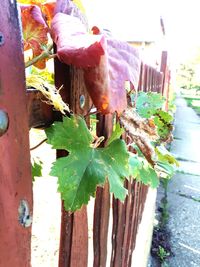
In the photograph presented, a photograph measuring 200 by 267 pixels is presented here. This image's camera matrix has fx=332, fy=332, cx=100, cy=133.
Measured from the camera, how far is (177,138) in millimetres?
8789

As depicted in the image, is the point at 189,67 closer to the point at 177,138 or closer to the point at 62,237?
the point at 177,138

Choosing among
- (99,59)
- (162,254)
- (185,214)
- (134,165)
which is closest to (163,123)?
(134,165)

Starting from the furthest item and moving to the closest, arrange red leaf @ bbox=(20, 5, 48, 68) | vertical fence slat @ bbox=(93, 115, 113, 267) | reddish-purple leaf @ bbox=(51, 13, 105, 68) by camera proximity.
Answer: vertical fence slat @ bbox=(93, 115, 113, 267) < red leaf @ bbox=(20, 5, 48, 68) < reddish-purple leaf @ bbox=(51, 13, 105, 68)

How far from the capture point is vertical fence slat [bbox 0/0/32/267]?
0.43 metres

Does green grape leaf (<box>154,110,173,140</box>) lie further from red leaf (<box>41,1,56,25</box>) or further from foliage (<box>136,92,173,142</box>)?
red leaf (<box>41,1,56,25</box>)

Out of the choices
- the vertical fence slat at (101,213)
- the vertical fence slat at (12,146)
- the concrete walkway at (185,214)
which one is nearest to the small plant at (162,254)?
the concrete walkway at (185,214)

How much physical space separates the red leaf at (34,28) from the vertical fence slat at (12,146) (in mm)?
134

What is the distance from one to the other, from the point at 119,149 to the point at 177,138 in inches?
329

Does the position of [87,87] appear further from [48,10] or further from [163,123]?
[163,123]

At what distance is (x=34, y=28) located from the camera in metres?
0.58

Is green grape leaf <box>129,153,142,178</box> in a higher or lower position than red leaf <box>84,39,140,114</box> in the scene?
lower

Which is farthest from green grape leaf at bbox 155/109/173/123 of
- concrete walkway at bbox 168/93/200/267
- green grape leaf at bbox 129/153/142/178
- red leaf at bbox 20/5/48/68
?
concrete walkway at bbox 168/93/200/267

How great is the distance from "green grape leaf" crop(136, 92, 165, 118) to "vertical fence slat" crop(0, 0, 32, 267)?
72 cm

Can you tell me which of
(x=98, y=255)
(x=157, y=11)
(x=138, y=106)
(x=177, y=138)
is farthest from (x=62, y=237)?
(x=157, y=11)
